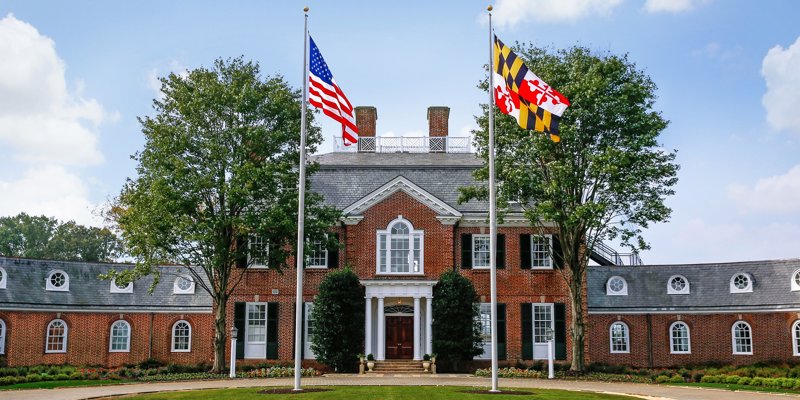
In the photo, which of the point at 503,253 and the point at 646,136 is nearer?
the point at 646,136

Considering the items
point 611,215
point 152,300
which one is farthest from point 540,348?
point 152,300

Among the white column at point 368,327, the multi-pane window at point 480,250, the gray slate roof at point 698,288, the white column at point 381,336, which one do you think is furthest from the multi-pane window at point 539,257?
the white column at point 368,327

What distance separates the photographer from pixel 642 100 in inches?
1196

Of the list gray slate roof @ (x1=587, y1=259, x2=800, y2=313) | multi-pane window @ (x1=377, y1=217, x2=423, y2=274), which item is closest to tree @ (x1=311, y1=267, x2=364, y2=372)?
multi-pane window @ (x1=377, y1=217, x2=423, y2=274)

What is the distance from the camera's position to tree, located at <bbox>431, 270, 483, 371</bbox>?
32.2 meters

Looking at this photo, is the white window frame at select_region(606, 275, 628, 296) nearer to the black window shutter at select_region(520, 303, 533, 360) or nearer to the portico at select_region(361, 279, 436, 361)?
the black window shutter at select_region(520, 303, 533, 360)

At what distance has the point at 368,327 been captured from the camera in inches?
1319

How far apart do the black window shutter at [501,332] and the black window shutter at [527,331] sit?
809mm

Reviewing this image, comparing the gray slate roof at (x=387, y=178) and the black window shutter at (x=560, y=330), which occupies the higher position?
the gray slate roof at (x=387, y=178)

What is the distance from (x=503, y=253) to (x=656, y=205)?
7606 mm

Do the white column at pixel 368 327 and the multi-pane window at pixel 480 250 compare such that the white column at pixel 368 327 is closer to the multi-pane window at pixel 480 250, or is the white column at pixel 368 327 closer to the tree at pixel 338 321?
the tree at pixel 338 321

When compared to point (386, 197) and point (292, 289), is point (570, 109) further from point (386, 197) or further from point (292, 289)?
point (292, 289)

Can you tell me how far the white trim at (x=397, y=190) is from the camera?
34.4 meters

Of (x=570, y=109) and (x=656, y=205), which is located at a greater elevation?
(x=570, y=109)
